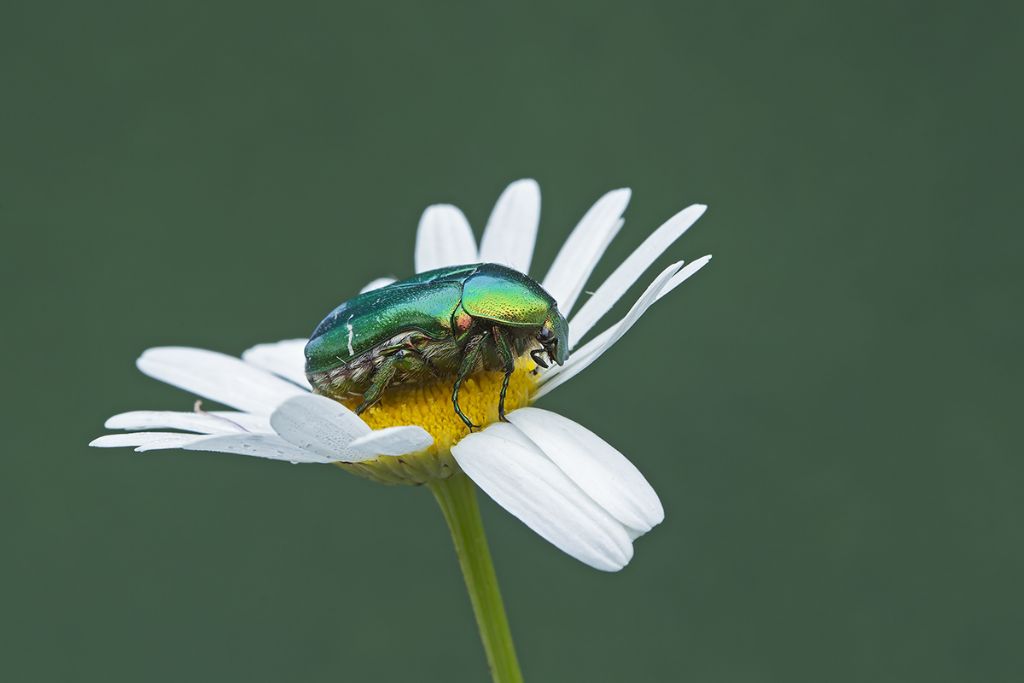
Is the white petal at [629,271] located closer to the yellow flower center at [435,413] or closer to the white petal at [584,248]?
the white petal at [584,248]

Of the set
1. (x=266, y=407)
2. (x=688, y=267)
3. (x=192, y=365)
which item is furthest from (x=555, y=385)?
(x=192, y=365)

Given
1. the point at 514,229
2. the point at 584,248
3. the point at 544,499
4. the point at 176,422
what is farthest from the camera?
the point at 514,229

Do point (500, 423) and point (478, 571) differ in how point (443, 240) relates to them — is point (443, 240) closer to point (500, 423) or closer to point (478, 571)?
point (500, 423)

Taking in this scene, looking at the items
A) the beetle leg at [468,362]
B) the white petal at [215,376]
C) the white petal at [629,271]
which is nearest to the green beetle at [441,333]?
the beetle leg at [468,362]

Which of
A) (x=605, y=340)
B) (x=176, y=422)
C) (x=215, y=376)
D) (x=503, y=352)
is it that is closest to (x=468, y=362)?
(x=503, y=352)

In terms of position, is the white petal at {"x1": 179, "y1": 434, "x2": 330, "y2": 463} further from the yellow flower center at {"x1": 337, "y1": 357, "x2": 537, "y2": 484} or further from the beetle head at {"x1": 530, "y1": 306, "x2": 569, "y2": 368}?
the beetle head at {"x1": 530, "y1": 306, "x2": 569, "y2": 368}

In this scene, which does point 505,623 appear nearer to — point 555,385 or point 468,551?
point 468,551

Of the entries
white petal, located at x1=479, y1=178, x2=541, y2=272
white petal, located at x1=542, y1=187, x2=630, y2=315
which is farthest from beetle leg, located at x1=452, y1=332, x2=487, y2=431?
white petal, located at x1=479, y1=178, x2=541, y2=272
